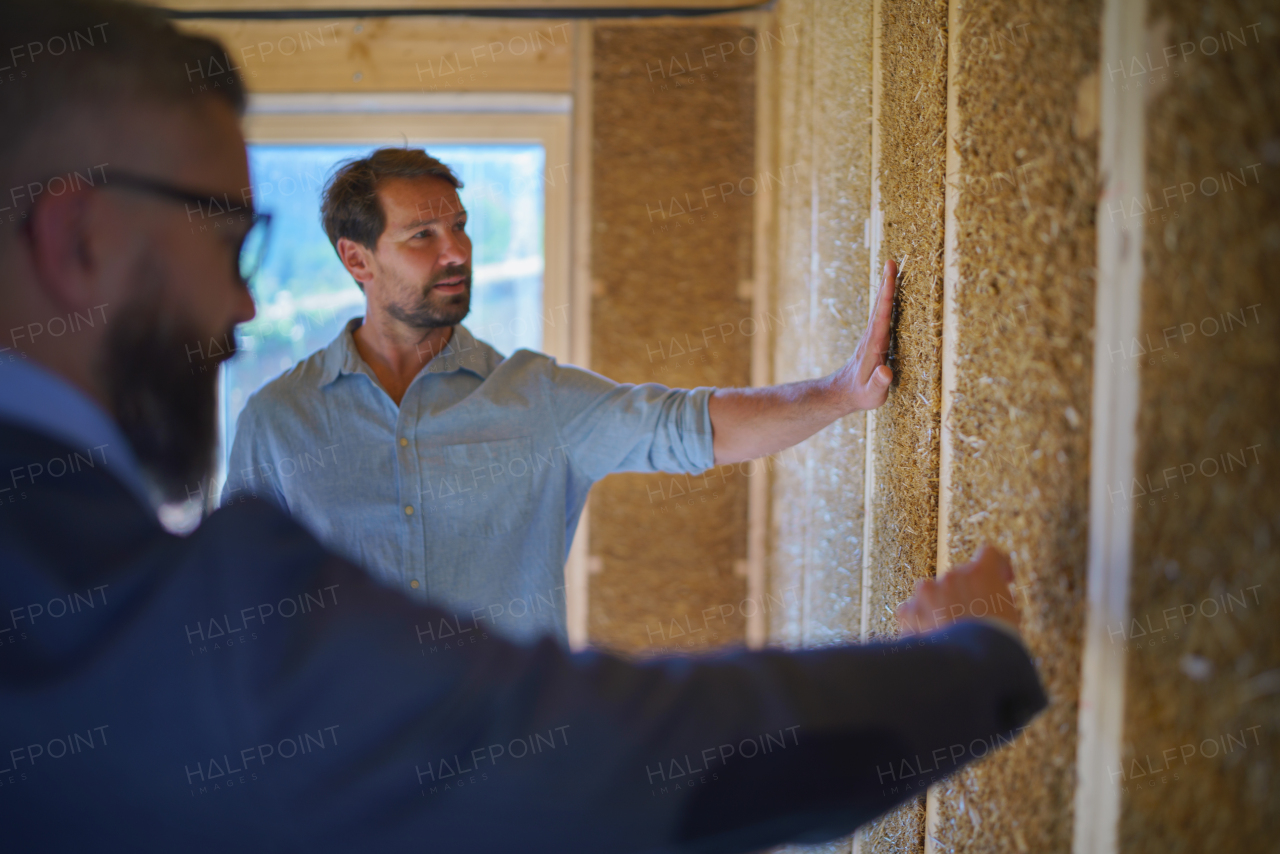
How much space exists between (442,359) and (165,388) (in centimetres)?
116

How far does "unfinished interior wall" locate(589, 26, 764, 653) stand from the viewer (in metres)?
2.35

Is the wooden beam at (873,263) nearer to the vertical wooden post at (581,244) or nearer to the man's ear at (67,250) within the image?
the man's ear at (67,250)

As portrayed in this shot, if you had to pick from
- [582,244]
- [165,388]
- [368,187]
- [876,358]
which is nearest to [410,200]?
[368,187]

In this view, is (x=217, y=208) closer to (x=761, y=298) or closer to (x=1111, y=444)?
(x=1111, y=444)

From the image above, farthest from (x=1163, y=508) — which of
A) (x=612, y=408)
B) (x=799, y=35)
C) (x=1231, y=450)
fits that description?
(x=799, y=35)

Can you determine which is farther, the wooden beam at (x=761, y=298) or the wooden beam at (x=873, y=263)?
the wooden beam at (x=761, y=298)

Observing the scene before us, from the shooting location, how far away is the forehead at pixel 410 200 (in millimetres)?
1740

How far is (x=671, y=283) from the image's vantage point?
2377 millimetres

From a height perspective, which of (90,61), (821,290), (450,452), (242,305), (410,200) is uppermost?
(410,200)

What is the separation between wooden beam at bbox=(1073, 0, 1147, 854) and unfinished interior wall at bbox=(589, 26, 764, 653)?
1741 millimetres

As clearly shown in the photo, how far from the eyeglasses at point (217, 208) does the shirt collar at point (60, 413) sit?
12 cm

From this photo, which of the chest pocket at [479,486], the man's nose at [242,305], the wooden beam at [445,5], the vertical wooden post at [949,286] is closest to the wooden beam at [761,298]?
the wooden beam at [445,5]

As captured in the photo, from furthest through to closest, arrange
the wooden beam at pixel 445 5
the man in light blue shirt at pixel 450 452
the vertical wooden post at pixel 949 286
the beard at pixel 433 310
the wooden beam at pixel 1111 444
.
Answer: the wooden beam at pixel 445 5 < the beard at pixel 433 310 < the man in light blue shirt at pixel 450 452 < the vertical wooden post at pixel 949 286 < the wooden beam at pixel 1111 444

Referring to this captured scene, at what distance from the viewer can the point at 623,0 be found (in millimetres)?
2303
